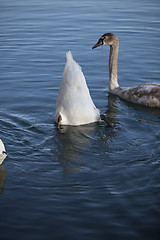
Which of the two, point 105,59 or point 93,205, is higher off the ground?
point 105,59

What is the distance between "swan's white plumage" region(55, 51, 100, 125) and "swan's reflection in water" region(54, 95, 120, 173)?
0.63 ft

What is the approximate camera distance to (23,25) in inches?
612

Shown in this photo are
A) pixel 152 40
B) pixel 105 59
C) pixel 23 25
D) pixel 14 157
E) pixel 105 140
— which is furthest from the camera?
pixel 23 25

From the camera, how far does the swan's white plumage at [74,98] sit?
22.5 feet

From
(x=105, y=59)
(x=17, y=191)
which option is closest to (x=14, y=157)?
(x=17, y=191)

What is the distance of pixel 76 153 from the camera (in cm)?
642

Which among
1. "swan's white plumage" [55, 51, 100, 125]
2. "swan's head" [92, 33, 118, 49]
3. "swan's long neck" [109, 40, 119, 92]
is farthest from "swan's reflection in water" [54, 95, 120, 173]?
"swan's head" [92, 33, 118, 49]

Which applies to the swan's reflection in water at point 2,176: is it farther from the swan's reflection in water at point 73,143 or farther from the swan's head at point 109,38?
the swan's head at point 109,38

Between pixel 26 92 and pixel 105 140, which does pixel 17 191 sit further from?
pixel 26 92

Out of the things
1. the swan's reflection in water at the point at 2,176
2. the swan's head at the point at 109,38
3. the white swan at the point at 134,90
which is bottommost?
the swan's reflection in water at the point at 2,176

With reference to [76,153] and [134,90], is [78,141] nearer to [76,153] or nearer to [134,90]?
[76,153]

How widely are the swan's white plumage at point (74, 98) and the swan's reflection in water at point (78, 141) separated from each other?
0.63ft

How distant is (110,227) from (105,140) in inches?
94.5

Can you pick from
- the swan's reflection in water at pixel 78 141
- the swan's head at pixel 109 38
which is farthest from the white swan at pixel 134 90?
the swan's reflection in water at pixel 78 141
